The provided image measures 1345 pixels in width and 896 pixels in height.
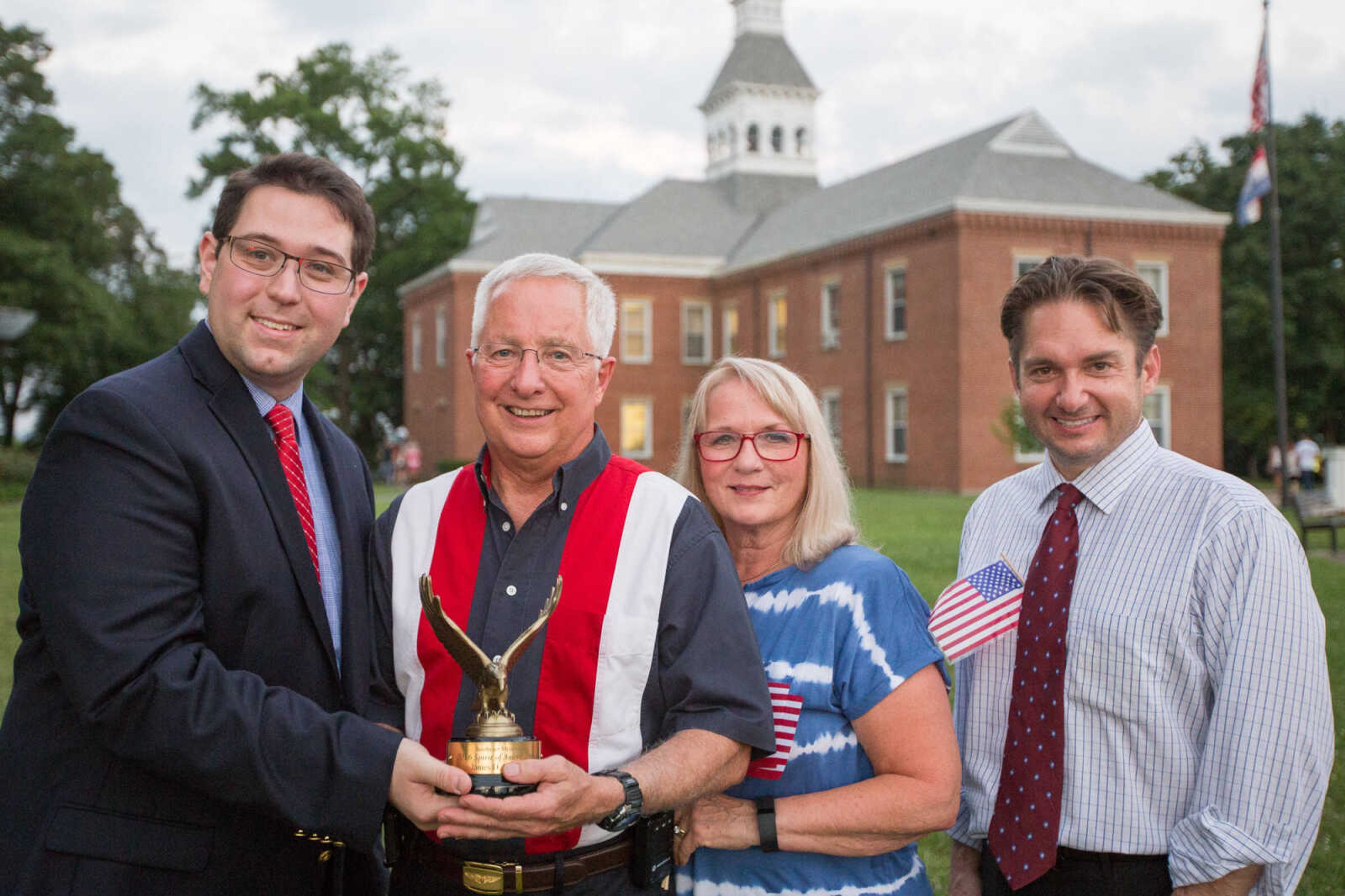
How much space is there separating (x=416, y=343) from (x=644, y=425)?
458 inches

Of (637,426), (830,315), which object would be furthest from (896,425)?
(637,426)

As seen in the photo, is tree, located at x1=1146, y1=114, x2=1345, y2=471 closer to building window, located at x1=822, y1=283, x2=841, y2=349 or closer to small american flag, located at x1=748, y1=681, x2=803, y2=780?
building window, located at x1=822, y1=283, x2=841, y2=349

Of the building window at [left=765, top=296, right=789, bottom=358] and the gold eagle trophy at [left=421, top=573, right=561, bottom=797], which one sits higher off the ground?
the building window at [left=765, top=296, right=789, bottom=358]

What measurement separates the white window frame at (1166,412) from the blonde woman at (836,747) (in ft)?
101

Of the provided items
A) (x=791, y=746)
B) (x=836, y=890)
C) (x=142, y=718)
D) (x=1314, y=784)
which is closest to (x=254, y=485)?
(x=142, y=718)

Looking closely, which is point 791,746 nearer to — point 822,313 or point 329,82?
point 822,313

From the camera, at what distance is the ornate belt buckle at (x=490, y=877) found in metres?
2.63

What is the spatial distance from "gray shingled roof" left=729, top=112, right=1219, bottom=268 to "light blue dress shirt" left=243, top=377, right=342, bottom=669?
29005mm

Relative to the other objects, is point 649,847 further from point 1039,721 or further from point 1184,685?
point 1184,685

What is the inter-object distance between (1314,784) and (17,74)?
1739 inches

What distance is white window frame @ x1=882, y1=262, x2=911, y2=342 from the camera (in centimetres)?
3281

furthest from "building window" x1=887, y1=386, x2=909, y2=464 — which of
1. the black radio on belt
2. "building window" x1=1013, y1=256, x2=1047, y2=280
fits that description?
the black radio on belt

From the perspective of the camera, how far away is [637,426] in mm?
41125

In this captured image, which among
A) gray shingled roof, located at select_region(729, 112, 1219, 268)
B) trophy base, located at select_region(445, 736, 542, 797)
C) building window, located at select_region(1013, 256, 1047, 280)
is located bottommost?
trophy base, located at select_region(445, 736, 542, 797)
